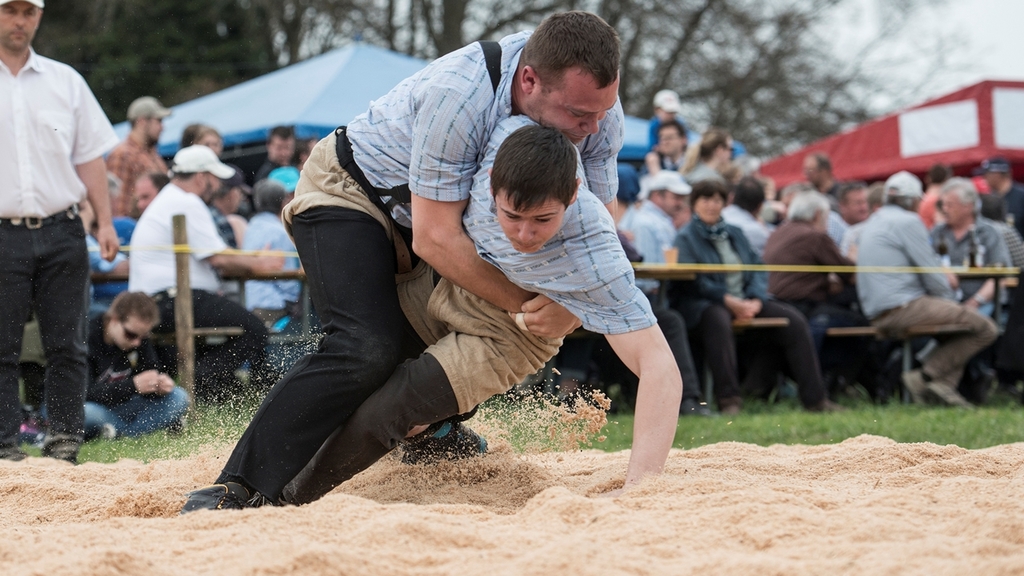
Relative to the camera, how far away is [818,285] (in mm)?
8852

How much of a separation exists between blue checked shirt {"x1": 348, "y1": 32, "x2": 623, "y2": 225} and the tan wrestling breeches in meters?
0.12

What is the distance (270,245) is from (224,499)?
456cm

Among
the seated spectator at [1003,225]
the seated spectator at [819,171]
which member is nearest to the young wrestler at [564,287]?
the seated spectator at [1003,225]

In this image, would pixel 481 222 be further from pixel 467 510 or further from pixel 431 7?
pixel 431 7

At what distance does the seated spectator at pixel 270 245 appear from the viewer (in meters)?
7.74

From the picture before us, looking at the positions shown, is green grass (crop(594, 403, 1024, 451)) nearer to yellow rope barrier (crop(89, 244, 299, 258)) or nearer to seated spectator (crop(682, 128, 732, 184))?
yellow rope barrier (crop(89, 244, 299, 258))

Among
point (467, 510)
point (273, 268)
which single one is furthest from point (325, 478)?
point (273, 268)

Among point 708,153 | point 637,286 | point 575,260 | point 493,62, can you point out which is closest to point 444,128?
point 493,62

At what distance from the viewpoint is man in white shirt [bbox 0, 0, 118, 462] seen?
16.9 feet

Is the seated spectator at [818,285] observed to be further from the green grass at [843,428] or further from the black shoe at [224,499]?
the black shoe at [224,499]

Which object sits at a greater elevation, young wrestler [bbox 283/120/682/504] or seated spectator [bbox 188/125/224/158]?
seated spectator [bbox 188/125/224/158]

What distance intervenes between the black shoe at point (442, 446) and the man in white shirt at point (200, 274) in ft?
8.40

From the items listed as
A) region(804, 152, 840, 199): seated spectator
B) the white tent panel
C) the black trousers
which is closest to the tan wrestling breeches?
the black trousers

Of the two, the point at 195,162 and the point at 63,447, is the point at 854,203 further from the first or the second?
the point at 63,447
